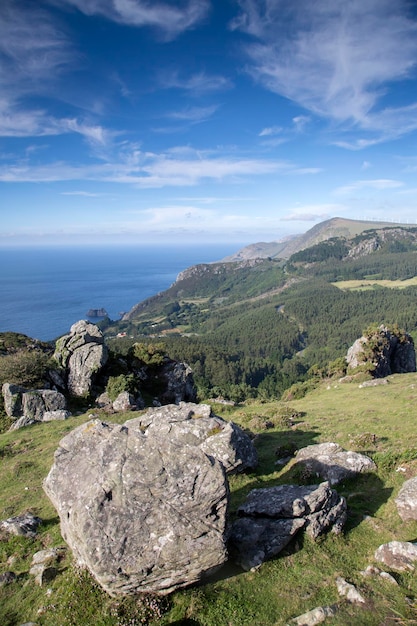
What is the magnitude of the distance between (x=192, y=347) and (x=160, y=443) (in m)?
138

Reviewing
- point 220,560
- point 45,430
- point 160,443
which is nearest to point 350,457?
point 220,560

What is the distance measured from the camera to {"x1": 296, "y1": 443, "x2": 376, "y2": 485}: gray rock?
16.7 m

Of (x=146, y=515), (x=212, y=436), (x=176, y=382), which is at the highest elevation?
(x=146, y=515)

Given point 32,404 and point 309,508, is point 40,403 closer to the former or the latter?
point 32,404

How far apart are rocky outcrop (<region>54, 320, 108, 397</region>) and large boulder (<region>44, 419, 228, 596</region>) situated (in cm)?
2925

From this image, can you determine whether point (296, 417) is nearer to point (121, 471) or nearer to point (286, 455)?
point (286, 455)

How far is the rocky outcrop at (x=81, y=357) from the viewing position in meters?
40.2

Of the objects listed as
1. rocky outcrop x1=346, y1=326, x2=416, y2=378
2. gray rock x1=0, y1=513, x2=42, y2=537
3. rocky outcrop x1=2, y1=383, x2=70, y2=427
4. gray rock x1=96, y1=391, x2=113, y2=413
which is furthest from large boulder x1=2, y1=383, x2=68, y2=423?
rocky outcrop x1=346, y1=326, x2=416, y2=378

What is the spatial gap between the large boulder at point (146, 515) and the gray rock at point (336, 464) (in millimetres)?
7906

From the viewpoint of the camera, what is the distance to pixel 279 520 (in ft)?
41.7

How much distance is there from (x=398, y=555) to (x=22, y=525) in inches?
596

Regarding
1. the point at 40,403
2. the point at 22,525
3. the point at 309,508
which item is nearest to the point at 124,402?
the point at 40,403

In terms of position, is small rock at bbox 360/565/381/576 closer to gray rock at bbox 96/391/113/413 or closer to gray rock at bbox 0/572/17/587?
gray rock at bbox 0/572/17/587

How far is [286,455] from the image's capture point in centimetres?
2059
